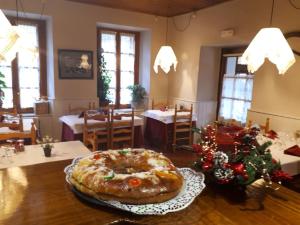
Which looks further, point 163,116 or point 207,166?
point 163,116

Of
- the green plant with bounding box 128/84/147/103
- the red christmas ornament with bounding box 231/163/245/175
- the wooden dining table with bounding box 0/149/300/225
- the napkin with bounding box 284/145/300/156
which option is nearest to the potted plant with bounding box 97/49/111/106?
the green plant with bounding box 128/84/147/103

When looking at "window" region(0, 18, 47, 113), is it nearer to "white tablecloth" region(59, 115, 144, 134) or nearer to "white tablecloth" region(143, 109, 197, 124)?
"white tablecloth" region(59, 115, 144, 134)

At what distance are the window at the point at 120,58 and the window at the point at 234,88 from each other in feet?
6.27

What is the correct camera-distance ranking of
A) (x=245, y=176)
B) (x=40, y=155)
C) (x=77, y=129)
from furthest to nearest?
(x=77, y=129) < (x=40, y=155) < (x=245, y=176)

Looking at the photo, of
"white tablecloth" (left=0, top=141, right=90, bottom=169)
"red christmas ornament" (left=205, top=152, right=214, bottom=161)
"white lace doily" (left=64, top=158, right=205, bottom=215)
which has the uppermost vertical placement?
"red christmas ornament" (left=205, top=152, right=214, bottom=161)

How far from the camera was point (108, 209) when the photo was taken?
96 cm

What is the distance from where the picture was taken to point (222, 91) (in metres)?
4.77

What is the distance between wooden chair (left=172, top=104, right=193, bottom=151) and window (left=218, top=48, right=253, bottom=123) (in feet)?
2.59

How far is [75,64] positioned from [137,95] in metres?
1.41

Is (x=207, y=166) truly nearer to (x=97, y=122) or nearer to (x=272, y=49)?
(x=272, y=49)

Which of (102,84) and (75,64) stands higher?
(75,64)

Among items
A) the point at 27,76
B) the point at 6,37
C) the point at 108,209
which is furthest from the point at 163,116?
the point at 108,209

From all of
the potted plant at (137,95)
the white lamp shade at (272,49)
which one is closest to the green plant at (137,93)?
the potted plant at (137,95)

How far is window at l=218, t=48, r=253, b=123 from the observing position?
4160 mm
